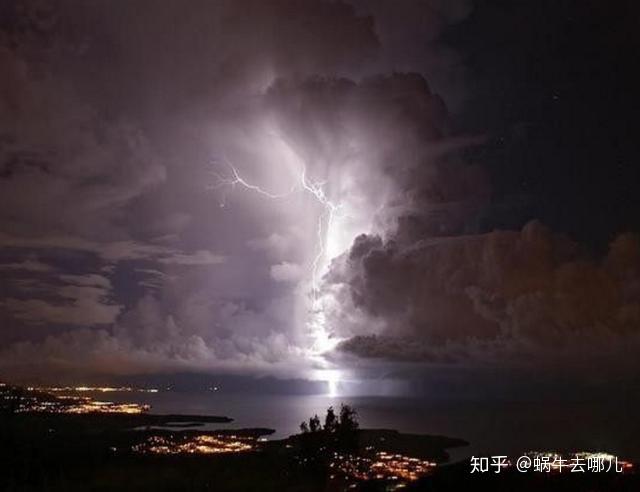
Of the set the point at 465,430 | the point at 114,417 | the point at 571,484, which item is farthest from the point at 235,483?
the point at 465,430

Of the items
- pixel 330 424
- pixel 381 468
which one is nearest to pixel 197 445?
pixel 330 424

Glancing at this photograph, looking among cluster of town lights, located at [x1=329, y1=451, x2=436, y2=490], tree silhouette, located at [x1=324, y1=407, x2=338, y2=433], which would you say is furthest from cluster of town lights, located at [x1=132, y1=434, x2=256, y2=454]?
cluster of town lights, located at [x1=329, y1=451, x2=436, y2=490]

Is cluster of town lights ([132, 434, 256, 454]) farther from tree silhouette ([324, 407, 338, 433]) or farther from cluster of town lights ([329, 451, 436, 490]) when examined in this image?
cluster of town lights ([329, 451, 436, 490])

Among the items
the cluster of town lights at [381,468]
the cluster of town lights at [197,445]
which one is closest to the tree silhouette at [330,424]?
the cluster of town lights at [381,468]

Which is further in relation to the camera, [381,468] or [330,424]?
[330,424]

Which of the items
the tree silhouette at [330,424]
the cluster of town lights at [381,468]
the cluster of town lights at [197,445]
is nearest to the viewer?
the cluster of town lights at [381,468]

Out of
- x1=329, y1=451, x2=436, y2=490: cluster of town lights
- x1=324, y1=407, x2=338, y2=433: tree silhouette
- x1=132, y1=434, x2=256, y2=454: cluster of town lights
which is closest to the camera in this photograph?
x1=329, y1=451, x2=436, y2=490: cluster of town lights

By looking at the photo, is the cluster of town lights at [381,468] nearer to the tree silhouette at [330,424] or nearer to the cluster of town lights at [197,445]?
the tree silhouette at [330,424]

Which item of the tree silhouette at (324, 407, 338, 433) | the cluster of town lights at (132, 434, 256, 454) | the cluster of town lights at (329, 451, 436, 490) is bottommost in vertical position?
the cluster of town lights at (132, 434, 256, 454)

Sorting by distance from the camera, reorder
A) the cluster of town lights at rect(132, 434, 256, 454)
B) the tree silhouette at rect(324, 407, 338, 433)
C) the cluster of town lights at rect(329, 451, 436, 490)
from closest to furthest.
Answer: the cluster of town lights at rect(329, 451, 436, 490), the tree silhouette at rect(324, 407, 338, 433), the cluster of town lights at rect(132, 434, 256, 454)

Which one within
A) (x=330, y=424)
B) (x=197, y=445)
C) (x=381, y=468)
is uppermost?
(x=330, y=424)

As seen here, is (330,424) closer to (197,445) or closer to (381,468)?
(381,468)

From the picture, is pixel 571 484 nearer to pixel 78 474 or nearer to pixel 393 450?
pixel 393 450
